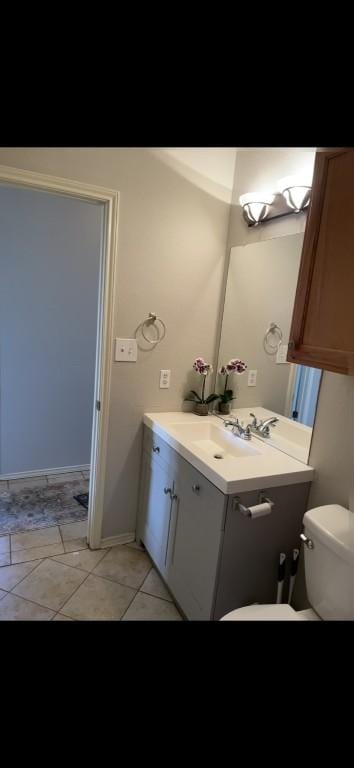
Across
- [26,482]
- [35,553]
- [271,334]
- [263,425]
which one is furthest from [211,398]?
[26,482]

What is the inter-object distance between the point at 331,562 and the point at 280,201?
4.85 ft

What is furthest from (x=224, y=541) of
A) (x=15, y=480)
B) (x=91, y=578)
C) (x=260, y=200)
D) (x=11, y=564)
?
(x=15, y=480)

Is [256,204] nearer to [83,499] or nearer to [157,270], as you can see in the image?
[157,270]

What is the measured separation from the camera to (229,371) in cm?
197

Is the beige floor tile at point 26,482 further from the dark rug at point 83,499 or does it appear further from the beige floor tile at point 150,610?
the beige floor tile at point 150,610

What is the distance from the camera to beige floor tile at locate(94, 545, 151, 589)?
1.79 metres

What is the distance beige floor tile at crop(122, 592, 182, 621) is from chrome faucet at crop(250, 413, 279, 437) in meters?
0.91

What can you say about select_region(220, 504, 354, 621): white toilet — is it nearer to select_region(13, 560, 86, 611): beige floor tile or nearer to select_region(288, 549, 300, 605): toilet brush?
select_region(288, 549, 300, 605): toilet brush

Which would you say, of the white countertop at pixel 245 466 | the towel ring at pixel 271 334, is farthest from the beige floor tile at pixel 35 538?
the towel ring at pixel 271 334

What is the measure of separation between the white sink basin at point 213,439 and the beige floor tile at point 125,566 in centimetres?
75
